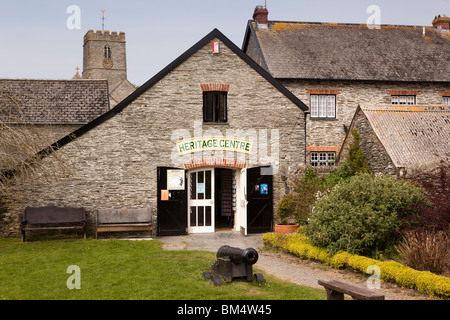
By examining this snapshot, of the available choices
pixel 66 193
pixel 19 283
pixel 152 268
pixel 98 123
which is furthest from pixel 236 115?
pixel 19 283

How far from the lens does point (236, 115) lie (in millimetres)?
17469

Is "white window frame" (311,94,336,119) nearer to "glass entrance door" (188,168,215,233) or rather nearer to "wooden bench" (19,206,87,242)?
"glass entrance door" (188,168,215,233)

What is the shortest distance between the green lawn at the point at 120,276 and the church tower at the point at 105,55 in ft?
201

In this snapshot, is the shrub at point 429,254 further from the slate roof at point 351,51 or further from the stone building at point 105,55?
the stone building at point 105,55

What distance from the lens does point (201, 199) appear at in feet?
57.8

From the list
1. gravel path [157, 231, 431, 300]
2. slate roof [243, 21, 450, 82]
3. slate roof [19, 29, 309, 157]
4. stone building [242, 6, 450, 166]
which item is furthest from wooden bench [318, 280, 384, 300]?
slate roof [243, 21, 450, 82]

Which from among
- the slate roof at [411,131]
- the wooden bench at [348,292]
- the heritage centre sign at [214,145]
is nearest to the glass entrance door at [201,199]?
the heritage centre sign at [214,145]

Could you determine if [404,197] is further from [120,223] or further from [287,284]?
[120,223]

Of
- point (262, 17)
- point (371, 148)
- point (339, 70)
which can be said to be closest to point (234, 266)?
point (371, 148)

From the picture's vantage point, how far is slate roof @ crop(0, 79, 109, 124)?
2266 centimetres

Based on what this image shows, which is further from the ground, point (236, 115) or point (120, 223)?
point (236, 115)

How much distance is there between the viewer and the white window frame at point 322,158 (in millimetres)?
25484

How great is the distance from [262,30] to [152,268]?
1928 centimetres

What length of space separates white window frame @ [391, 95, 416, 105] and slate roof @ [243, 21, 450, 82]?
0.96m
